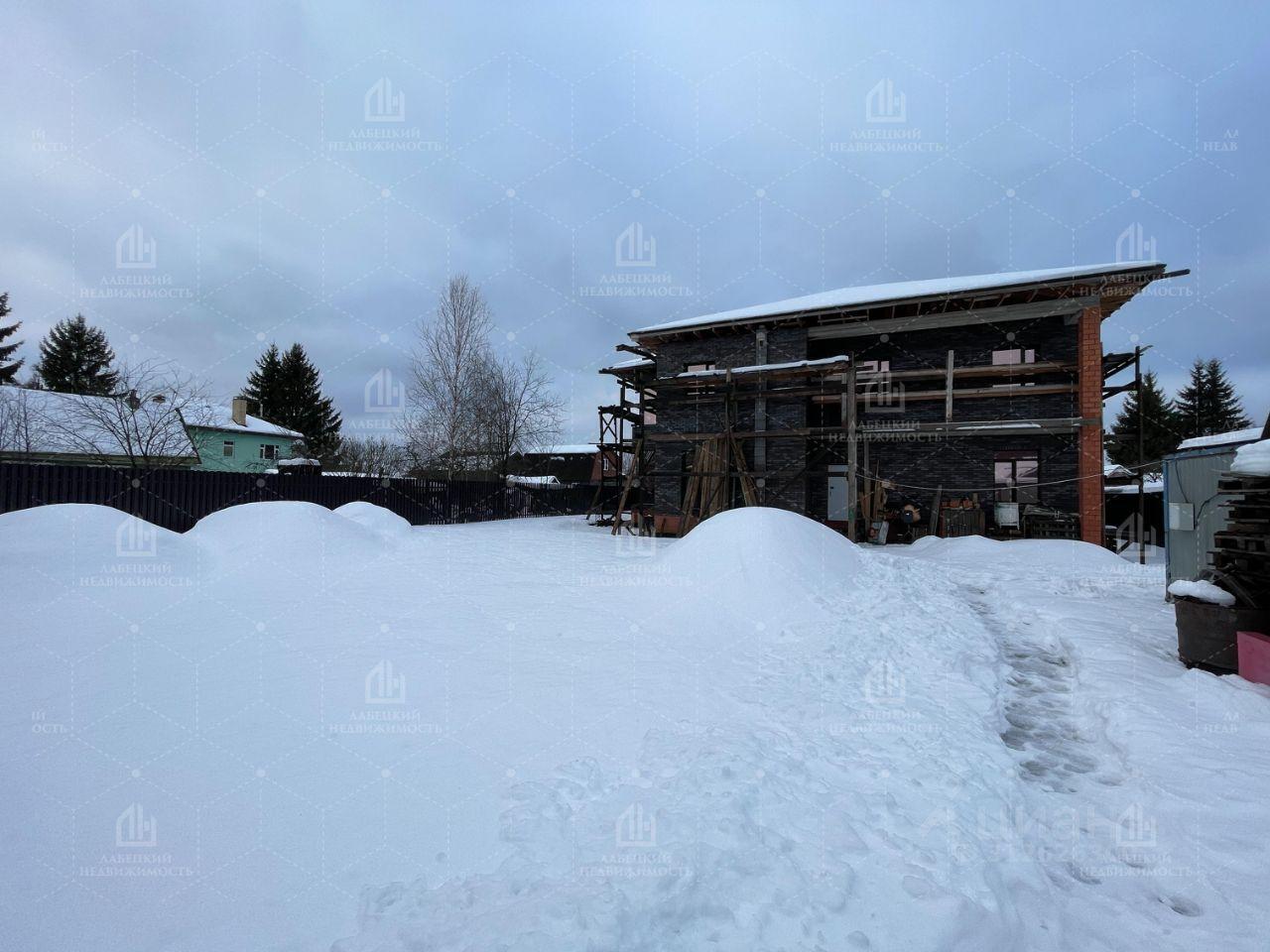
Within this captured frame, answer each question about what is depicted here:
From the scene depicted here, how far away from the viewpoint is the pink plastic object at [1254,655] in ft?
13.9

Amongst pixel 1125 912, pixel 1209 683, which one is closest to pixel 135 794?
pixel 1125 912

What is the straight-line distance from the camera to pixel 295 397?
1565 inches

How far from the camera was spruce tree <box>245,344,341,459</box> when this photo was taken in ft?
128

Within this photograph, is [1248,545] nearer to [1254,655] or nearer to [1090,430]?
[1254,655]

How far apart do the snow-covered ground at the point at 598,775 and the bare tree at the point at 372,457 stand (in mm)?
27348

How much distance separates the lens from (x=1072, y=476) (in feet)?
47.7

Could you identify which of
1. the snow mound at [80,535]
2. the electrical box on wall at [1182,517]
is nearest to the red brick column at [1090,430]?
the electrical box on wall at [1182,517]

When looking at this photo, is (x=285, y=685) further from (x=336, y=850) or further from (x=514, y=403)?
(x=514, y=403)

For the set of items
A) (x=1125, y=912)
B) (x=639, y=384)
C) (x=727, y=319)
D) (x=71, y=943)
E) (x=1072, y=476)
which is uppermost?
(x=727, y=319)

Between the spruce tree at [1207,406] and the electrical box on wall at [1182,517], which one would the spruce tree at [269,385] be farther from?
the spruce tree at [1207,406]

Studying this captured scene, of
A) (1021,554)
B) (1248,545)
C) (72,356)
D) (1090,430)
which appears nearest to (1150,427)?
(1090,430)

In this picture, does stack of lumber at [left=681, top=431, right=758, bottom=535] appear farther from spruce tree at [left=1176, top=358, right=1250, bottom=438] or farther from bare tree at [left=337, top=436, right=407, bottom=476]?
spruce tree at [left=1176, top=358, right=1250, bottom=438]

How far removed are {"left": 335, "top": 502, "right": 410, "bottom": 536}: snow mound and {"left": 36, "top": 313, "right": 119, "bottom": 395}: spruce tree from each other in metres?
30.1

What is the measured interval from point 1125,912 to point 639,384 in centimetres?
1659
